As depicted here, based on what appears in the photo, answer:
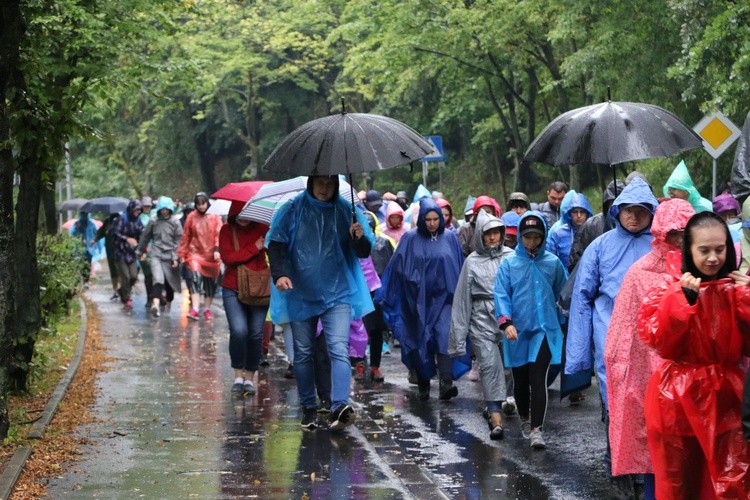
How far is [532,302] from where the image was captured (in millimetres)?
9961

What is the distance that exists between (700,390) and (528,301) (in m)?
4.34

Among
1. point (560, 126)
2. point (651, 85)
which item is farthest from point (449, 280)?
point (651, 85)

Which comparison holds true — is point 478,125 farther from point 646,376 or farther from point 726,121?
point 646,376

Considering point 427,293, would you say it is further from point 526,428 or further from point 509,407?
point 526,428

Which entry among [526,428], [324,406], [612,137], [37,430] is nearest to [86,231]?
[324,406]

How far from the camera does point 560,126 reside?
30.4 ft

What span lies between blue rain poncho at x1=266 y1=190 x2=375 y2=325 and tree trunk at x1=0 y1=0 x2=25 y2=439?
1929 millimetres

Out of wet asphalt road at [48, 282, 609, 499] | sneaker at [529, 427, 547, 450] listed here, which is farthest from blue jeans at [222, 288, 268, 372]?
sneaker at [529, 427, 547, 450]

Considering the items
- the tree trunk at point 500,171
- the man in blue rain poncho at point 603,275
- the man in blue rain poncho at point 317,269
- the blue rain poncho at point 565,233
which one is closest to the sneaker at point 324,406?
the man in blue rain poncho at point 317,269

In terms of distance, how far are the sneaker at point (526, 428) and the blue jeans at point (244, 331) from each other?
3074 millimetres

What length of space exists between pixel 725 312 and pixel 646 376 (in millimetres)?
1500

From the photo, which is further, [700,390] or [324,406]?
[324,406]

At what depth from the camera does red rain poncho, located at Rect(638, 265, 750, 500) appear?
554cm

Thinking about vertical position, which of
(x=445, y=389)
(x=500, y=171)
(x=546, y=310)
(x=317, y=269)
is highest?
(x=500, y=171)
